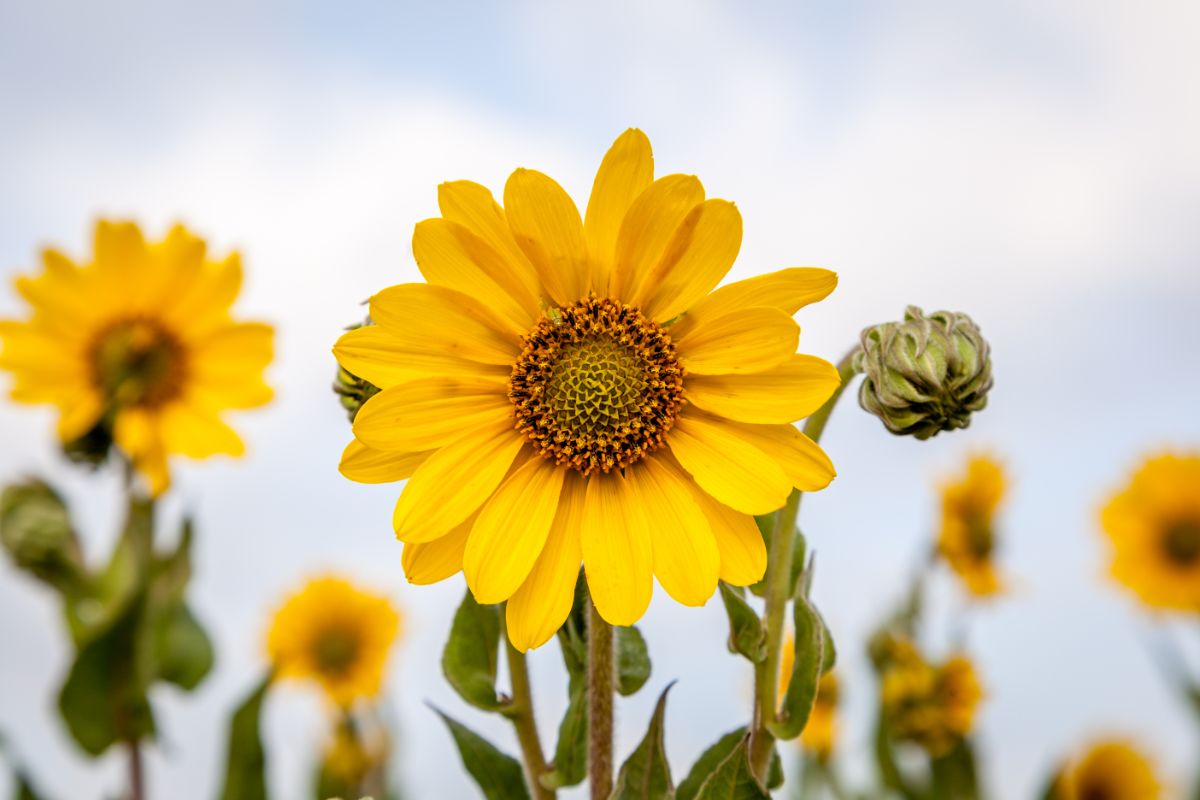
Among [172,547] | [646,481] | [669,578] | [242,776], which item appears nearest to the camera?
[669,578]

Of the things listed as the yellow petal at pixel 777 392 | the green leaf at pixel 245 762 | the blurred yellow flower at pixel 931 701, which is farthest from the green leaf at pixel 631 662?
the blurred yellow flower at pixel 931 701

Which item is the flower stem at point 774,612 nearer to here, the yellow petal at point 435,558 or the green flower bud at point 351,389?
the yellow petal at point 435,558

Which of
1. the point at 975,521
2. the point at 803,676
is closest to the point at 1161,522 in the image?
the point at 975,521

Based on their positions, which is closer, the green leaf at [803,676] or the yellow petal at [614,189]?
the yellow petal at [614,189]

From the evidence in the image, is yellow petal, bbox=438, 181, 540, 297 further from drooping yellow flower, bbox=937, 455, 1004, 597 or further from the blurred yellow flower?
drooping yellow flower, bbox=937, 455, 1004, 597

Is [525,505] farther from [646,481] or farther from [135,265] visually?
[135,265]

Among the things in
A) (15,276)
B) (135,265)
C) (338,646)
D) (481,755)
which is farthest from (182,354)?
(481,755)
